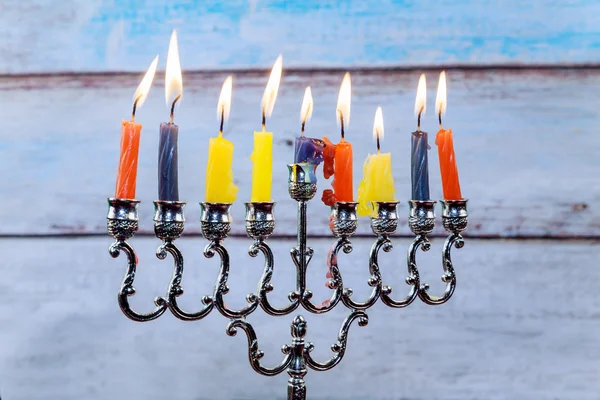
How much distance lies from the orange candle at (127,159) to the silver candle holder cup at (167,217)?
27 mm

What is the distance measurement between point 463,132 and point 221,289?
442mm

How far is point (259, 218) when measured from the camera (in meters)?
0.51

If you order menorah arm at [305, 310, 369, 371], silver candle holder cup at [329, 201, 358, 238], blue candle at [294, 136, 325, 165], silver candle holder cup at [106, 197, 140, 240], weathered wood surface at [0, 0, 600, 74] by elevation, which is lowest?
menorah arm at [305, 310, 369, 371]

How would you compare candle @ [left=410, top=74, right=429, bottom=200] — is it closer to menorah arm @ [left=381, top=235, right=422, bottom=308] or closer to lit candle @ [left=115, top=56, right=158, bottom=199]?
menorah arm @ [left=381, top=235, right=422, bottom=308]

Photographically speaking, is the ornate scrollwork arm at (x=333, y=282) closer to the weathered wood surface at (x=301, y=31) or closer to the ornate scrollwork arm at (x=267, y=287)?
the ornate scrollwork arm at (x=267, y=287)

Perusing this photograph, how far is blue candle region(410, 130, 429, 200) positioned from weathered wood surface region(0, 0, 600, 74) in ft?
0.89

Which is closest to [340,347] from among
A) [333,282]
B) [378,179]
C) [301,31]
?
[333,282]

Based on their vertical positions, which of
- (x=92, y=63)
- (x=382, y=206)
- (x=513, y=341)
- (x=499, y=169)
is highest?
(x=92, y=63)

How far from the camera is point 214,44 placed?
Answer: 0.80 meters

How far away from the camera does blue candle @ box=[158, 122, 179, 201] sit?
19.5 inches

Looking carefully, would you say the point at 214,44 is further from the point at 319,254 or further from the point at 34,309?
the point at 34,309

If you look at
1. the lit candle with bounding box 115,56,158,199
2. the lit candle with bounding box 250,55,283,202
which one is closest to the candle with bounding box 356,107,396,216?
the lit candle with bounding box 250,55,283,202

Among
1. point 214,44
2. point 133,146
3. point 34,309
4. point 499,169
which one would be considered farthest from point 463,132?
point 34,309

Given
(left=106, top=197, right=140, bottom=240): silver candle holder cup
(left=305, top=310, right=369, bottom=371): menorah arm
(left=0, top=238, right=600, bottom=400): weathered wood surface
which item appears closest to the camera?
(left=106, top=197, right=140, bottom=240): silver candle holder cup
